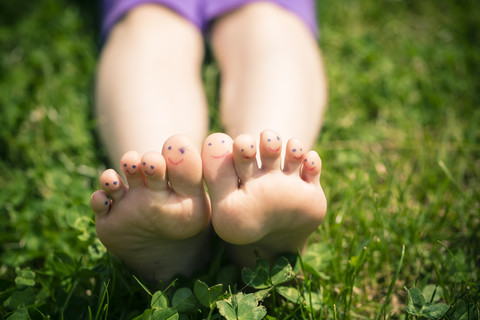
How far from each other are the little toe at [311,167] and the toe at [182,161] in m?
0.26

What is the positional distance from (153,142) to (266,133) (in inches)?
15.6

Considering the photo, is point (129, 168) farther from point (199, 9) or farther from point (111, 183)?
point (199, 9)

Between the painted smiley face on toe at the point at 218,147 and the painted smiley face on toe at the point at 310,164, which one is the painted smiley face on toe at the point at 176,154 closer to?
the painted smiley face on toe at the point at 218,147

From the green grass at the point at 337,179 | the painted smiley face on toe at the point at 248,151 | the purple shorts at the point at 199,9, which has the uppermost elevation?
the purple shorts at the point at 199,9

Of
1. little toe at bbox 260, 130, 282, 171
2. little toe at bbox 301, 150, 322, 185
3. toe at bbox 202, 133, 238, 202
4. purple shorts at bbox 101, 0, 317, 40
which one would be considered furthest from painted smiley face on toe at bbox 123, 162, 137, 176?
purple shorts at bbox 101, 0, 317, 40

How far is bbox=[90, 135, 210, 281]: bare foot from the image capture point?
0.91 m

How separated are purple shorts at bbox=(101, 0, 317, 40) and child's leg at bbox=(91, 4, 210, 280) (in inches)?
1.2

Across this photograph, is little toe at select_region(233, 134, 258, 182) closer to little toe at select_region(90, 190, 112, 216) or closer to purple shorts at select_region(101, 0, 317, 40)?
little toe at select_region(90, 190, 112, 216)

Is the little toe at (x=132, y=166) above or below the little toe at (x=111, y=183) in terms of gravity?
above

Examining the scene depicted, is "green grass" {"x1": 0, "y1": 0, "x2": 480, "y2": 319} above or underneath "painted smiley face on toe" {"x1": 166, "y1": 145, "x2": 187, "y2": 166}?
underneath

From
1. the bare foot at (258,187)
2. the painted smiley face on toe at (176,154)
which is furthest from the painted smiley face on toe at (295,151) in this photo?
the painted smiley face on toe at (176,154)

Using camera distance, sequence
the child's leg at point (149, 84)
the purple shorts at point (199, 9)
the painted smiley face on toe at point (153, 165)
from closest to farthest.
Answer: the painted smiley face on toe at point (153, 165) → the child's leg at point (149, 84) → the purple shorts at point (199, 9)

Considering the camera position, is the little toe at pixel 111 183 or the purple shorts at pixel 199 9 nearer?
the little toe at pixel 111 183

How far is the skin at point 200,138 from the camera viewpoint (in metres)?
0.93
